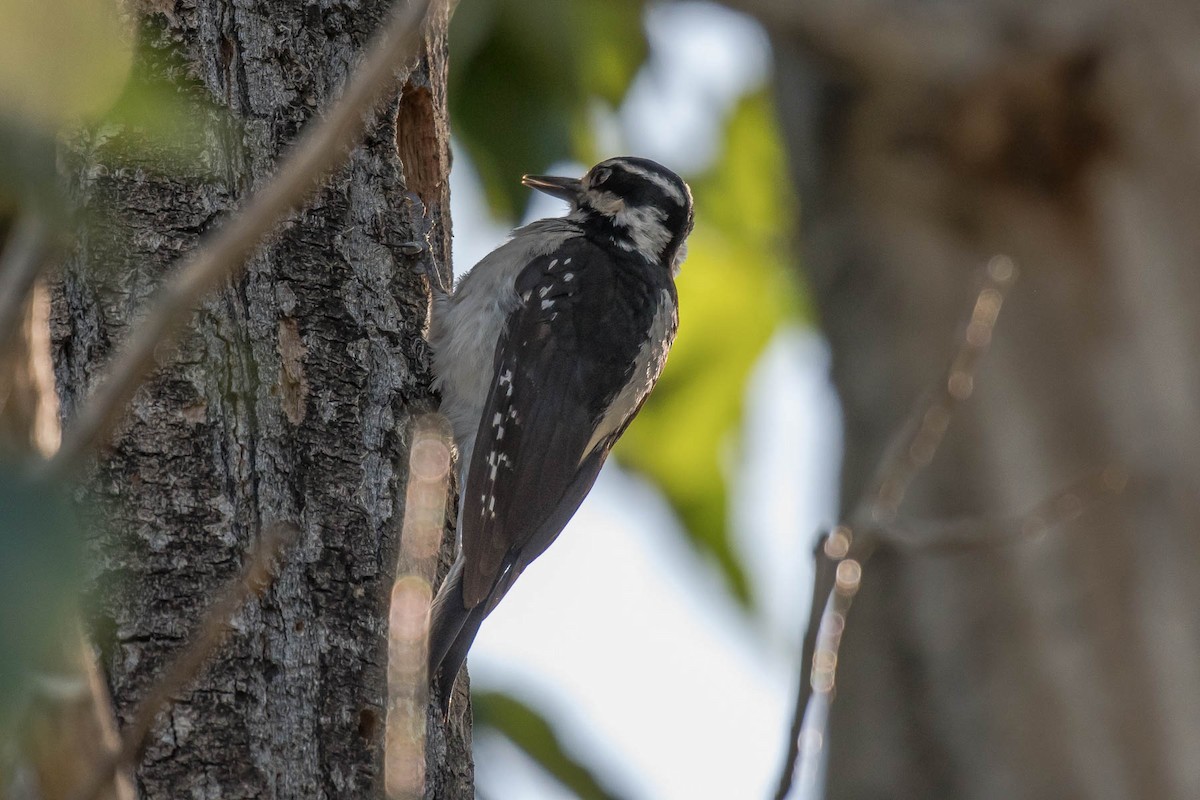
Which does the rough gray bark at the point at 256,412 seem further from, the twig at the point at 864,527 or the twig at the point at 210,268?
the twig at the point at 210,268

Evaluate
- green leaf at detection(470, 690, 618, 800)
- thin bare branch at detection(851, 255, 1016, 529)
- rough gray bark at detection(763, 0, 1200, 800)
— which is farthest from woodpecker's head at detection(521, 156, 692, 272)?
green leaf at detection(470, 690, 618, 800)

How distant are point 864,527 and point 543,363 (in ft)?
4.46

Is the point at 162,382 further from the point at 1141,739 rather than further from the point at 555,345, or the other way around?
the point at 1141,739

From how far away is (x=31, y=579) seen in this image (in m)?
0.88

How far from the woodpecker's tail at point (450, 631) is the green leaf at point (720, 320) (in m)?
1.88

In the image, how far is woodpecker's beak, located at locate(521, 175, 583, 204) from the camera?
12.8ft

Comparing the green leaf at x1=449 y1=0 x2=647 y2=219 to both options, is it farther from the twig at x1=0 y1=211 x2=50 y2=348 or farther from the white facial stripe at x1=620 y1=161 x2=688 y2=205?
the twig at x1=0 y1=211 x2=50 y2=348

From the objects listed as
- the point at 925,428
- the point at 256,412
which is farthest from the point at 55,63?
the point at 925,428

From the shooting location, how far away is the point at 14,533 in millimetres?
891

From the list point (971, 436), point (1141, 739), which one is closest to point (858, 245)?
point (971, 436)

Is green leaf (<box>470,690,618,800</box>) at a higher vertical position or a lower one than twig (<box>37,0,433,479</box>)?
lower

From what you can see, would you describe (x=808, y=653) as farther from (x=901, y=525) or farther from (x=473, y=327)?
(x=473, y=327)

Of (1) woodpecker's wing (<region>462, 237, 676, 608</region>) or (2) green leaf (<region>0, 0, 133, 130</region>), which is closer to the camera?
(2) green leaf (<region>0, 0, 133, 130</region>)

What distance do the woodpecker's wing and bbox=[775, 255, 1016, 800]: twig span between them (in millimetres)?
766
